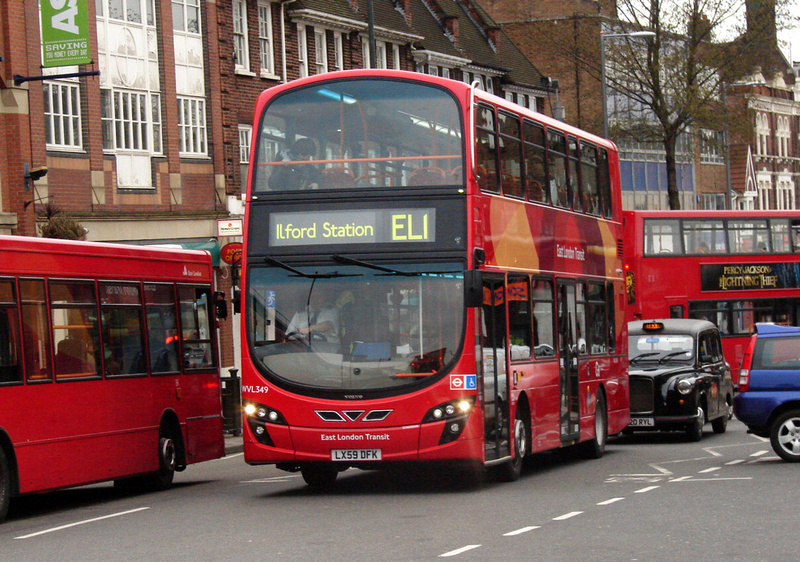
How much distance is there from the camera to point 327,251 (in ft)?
51.7

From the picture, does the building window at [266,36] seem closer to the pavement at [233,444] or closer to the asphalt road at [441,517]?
the pavement at [233,444]

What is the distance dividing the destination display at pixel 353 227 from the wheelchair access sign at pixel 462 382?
4.73 ft

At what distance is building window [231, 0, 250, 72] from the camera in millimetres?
44500

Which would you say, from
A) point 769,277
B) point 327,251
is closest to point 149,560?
point 327,251

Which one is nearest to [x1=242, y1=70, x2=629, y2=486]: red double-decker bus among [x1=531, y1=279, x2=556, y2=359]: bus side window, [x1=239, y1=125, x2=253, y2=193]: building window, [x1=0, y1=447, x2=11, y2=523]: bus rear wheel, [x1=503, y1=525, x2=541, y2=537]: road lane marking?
[x1=531, y1=279, x2=556, y2=359]: bus side window

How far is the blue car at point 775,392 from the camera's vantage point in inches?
727

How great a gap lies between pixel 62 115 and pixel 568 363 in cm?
2051

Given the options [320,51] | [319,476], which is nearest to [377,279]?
[319,476]

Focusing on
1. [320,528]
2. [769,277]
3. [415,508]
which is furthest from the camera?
[769,277]

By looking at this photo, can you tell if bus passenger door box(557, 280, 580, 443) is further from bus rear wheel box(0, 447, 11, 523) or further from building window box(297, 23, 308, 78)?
building window box(297, 23, 308, 78)

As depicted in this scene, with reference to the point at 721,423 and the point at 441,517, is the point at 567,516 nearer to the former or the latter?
the point at 441,517

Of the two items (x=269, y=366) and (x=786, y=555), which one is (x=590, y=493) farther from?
(x=786, y=555)

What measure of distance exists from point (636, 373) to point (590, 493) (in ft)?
30.2

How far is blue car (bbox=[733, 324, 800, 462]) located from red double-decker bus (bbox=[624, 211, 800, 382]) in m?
18.6
